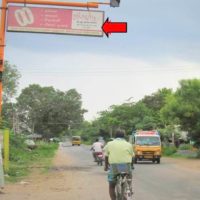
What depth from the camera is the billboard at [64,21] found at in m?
18.1

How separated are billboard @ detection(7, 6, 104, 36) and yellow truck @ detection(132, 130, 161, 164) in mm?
19552

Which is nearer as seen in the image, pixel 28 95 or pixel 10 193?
pixel 10 193

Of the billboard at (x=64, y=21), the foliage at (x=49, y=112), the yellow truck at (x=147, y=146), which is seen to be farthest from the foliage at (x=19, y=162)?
the foliage at (x=49, y=112)

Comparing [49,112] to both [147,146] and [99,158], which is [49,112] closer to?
[147,146]

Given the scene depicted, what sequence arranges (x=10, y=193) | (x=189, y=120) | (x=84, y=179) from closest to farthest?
(x=10, y=193) < (x=84, y=179) < (x=189, y=120)

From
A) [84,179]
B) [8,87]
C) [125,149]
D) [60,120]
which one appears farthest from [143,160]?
[60,120]

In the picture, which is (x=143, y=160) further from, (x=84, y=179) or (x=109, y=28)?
(x=109, y=28)

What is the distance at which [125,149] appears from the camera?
37.6ft

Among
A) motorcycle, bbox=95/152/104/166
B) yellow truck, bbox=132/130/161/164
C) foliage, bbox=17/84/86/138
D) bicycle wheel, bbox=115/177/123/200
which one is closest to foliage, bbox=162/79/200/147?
yellow truck, bbox=132/130/161/164

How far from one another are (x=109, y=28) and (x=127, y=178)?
7.52m

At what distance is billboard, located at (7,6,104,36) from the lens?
18.1 m

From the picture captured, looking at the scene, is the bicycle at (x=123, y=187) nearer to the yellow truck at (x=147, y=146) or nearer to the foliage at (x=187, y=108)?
the yellow truck at (x=147, y=146)

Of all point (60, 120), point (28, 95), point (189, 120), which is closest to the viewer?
point (189, 120)

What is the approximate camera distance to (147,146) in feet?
121
